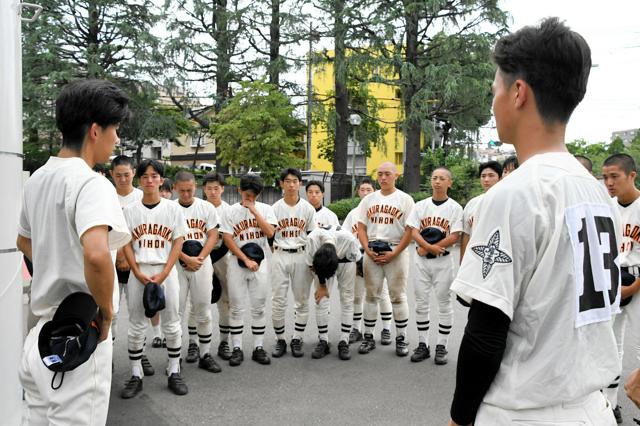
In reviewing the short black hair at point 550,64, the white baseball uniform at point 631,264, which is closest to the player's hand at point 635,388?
the short black hair at point 550,64

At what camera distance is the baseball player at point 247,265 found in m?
6.05

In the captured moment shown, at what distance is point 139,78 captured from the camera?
24297 mm

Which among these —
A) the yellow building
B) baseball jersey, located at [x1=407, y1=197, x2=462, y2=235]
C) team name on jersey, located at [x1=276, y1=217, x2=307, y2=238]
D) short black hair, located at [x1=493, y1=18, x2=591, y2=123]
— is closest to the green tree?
the yellow building

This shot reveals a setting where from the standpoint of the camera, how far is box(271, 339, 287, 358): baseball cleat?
619 cm

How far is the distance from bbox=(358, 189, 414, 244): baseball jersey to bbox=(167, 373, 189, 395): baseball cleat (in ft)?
9.91

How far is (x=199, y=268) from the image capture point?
5.75m

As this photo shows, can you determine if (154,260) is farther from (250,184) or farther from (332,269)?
(332,269)

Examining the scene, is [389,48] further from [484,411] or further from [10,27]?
[484,411]

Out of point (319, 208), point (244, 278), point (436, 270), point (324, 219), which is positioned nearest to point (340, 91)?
point (319, 208)

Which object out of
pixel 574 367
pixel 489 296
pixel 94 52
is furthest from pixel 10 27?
pixel 94 52

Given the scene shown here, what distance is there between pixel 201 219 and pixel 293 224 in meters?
1.21

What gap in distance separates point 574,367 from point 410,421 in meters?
3.24

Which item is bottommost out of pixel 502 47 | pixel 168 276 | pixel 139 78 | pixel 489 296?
pixel 168 276

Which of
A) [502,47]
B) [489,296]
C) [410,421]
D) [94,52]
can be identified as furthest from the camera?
[94,52]
